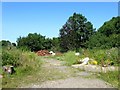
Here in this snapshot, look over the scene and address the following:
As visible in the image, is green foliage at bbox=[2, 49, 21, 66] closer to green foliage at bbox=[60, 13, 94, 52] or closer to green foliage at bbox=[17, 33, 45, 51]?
green foliage at bbox=[60, 13, 94, 52]

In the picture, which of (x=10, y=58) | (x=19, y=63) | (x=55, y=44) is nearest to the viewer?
(x=19, y=63)

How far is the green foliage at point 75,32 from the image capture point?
3925cm

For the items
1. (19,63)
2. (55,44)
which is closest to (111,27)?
(55,44)

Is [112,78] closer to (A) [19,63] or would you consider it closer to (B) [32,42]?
(A) [19,63]

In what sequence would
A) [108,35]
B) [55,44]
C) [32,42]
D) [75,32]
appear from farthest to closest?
[55,44] → [32,42] → [75,32] → [108,35]

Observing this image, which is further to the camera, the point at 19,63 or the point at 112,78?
the point at 19,63

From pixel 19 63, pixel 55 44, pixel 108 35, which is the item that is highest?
pixel 55 44

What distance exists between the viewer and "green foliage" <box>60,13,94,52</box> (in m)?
39.2

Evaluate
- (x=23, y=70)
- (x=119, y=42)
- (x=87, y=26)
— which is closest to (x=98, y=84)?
(x=23, y=70)

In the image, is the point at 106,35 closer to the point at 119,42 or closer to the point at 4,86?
Result: the point at 119,42

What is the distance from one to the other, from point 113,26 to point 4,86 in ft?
85.4

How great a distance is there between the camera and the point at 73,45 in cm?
3941

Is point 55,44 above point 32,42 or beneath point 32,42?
beneath

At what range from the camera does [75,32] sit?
40.7m
